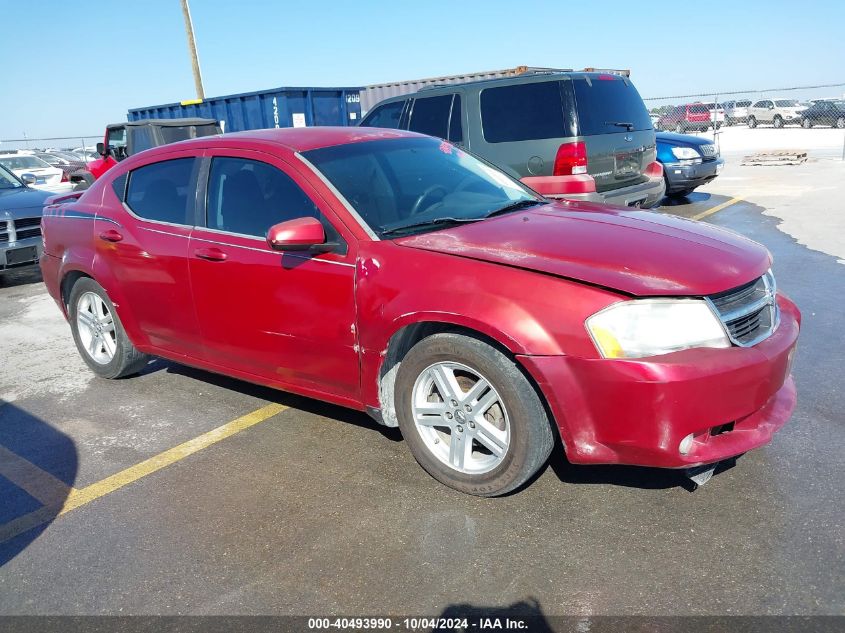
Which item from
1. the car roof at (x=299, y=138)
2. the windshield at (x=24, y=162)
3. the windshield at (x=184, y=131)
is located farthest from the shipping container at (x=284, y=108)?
the car roof at (x=299, y=138)

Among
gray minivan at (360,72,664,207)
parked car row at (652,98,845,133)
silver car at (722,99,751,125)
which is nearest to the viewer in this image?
gray minivan at (360,72,664,207)

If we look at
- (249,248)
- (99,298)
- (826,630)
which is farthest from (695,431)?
(99,298)

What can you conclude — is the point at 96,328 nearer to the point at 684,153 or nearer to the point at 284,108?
the point at 684,153

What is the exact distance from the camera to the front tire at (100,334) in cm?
497

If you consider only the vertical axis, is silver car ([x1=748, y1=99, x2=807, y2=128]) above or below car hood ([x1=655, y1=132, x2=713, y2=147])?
below

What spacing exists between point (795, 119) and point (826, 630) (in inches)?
1649

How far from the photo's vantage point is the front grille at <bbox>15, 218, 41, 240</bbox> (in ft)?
29.5

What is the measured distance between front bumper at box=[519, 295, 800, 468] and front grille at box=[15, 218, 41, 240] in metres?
8.21

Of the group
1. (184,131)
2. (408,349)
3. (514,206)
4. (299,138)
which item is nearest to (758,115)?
(184,131)

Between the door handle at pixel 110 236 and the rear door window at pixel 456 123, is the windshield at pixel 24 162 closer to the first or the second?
the rear door window at pixel 456 123

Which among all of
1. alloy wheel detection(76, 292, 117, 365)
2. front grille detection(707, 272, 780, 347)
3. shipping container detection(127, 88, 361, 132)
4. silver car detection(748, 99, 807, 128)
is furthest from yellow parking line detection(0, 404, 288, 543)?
silver car detection(748, 99, 807, 128)

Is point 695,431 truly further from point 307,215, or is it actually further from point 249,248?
point 249,248

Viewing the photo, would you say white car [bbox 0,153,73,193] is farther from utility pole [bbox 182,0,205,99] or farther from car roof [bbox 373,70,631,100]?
car roof [bbox 373,70,631,100]

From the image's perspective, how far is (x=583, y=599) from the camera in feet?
8.53
